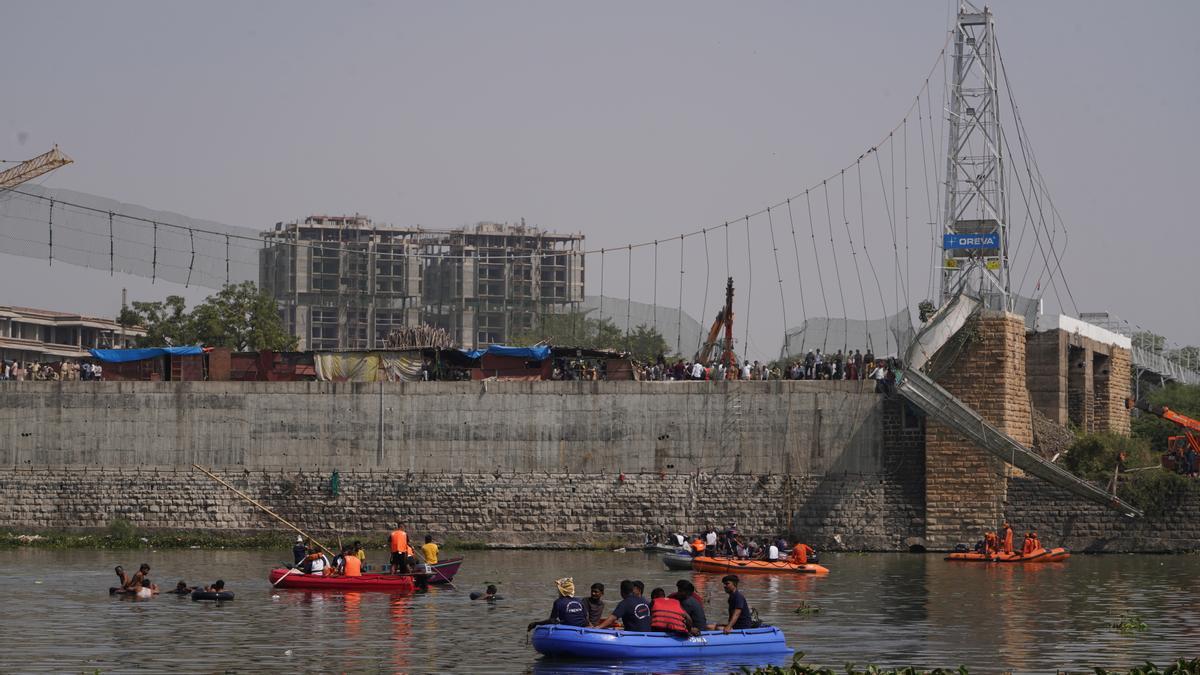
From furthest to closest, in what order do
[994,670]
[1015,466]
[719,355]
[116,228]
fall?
[719,355] → [116,228] → [1015,466] → [994,670]

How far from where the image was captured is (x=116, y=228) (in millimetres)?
59156

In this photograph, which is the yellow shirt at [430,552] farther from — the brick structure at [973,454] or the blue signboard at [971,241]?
the blue signboard at [971,241]

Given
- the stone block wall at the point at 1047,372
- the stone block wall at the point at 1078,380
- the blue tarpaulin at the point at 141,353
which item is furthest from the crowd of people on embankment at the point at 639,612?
the blue tarpaulin at the point at 141,353

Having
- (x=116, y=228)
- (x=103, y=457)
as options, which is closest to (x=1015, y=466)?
(x=103, y=457)

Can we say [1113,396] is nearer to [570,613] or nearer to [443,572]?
[443,572]

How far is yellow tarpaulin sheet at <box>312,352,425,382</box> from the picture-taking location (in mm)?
54750

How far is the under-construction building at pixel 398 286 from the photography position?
14931 centimetres

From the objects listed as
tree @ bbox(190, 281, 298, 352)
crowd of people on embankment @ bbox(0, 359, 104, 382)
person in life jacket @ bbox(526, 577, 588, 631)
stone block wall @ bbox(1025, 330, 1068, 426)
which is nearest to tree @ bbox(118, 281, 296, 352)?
tree @ bbox(190, 281, 298, 352)

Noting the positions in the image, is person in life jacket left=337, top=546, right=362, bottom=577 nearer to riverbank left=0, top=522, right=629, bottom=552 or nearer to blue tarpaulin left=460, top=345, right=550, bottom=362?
riverbank left=0, top=522, right=629, bottom=552

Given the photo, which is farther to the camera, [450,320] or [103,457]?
[450,320]

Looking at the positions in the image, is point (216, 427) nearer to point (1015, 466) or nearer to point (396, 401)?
point (396, 401)

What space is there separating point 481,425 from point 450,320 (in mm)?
107606

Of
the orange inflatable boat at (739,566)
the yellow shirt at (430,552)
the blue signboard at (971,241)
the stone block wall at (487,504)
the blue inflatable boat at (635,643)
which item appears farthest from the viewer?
the blue signboard at (971,241)

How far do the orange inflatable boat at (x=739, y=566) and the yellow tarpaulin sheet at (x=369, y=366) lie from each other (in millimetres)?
13834
